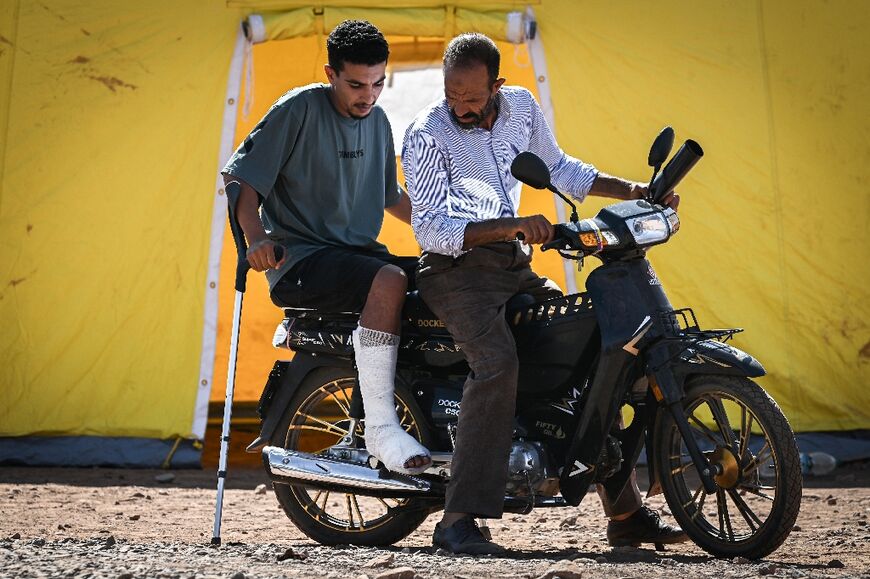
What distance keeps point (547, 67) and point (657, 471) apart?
327 cm

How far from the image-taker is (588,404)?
434 cm

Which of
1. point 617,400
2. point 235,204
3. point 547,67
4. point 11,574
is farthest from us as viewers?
point 547,67

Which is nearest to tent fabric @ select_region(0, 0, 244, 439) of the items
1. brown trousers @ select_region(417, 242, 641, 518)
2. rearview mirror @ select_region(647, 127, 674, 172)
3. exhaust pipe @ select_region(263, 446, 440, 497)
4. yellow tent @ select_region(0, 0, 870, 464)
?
yellow tent @ select_region(0, 0, 870, 464)

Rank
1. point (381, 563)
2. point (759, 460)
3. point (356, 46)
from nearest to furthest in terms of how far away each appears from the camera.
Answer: point (381, 563), point (759, 460), point (356, 46)

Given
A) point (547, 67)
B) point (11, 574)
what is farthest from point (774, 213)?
point (11, 574)

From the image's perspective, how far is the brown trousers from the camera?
429cm

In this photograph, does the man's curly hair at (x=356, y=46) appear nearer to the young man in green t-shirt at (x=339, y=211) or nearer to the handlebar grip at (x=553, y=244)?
the young man in green t-shirt at (x=339, y=211)

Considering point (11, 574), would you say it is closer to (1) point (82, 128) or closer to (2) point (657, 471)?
(2) point (657, 471)

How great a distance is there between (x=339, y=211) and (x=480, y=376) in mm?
854

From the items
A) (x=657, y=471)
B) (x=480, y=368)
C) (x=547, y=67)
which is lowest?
(x=657, y=471)

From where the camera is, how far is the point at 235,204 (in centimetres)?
459

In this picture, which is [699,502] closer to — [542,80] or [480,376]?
[480,376]

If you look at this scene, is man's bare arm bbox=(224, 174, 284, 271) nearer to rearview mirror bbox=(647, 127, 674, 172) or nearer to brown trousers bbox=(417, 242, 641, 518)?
brown trousers bbox=(417, 242, 641, 518)

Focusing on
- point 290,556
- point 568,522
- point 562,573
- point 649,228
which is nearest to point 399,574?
point 562,573
